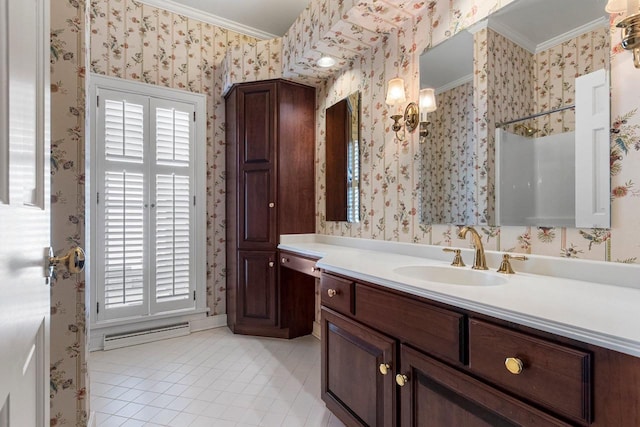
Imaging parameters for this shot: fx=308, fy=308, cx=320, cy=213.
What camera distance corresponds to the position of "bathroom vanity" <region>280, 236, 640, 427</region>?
24.9 inches

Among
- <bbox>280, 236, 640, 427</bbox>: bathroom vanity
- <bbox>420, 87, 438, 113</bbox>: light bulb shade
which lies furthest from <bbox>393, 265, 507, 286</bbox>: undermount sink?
<bbox>420, 87, 438, 113</bbox>: light bulb shade

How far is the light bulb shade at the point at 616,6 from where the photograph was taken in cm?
97

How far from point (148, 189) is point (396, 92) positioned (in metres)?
2.11

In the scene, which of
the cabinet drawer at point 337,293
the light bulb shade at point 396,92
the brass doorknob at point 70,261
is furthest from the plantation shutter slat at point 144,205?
the brass doorknob at point 70,261

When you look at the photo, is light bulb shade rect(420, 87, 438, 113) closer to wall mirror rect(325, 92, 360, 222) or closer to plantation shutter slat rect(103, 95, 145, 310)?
wall mirror rect(325, 92, 360, 222)

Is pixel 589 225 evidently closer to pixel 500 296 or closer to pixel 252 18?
pixel 500 296

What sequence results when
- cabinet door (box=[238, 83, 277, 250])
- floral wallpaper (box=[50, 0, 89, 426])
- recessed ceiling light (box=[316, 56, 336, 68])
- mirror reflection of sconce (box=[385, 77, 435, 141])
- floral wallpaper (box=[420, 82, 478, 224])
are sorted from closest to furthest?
1. floral wallpaper (box=[50, 0, 89, 426])
2. floral wallpaper (box=[420, 82, 478, 224])
3. mirror reflection of sconce (box=[385, 77, 435, 141])
4. recessed ceiling light (box=[316, 56, 336, 68])
5. cabinet door (box=[238, 83, 277, 250])

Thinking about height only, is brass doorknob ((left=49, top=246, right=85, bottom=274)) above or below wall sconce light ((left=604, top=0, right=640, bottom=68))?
below

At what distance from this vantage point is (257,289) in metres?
2.64

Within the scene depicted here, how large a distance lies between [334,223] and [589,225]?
1.66 m

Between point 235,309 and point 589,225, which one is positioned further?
point 235,309

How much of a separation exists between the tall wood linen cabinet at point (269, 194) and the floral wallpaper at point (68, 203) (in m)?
1.40

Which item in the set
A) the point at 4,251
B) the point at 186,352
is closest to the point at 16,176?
the point at 4,251

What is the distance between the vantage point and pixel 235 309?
2.74 metres
